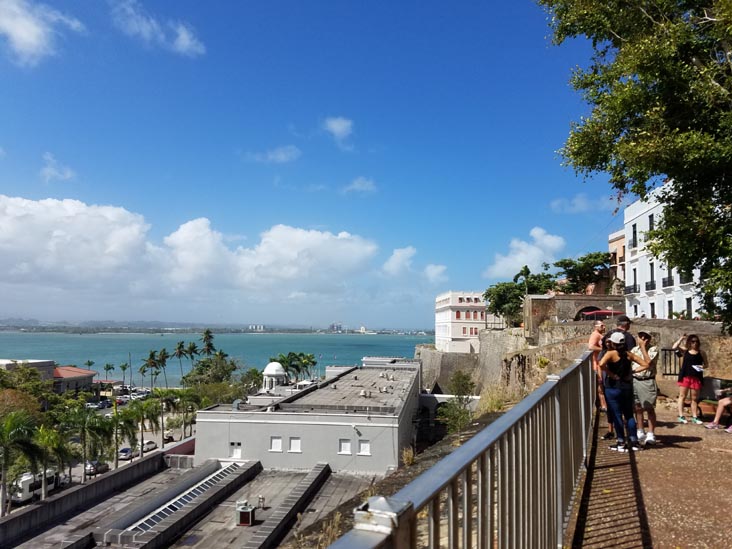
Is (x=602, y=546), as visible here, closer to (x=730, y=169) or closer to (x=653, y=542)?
(x=653, y=542)

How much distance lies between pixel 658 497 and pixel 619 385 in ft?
5.74

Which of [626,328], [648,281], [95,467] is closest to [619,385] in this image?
[626,328]

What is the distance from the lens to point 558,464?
3531 mm

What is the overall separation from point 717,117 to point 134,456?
176ft

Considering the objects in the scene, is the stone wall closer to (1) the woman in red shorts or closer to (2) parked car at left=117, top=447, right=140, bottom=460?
(1) the woman in red shorts

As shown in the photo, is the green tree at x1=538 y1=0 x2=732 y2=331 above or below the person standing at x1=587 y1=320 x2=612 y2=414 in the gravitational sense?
above

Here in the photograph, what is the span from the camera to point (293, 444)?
26547mm

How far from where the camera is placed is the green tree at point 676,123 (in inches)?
323

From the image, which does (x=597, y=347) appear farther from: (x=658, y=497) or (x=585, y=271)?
(x=585, y=271)

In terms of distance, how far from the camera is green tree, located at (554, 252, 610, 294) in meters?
46.8

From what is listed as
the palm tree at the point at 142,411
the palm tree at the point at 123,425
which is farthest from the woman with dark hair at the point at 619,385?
the palm tree at the point at 142,411

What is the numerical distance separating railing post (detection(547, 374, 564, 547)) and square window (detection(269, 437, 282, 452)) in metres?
25.0

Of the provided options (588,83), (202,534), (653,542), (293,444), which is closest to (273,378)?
(293,444)

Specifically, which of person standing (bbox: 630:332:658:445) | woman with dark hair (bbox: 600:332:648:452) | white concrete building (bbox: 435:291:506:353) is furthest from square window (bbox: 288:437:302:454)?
white concrete building (bbox: 435:291:506:353)
